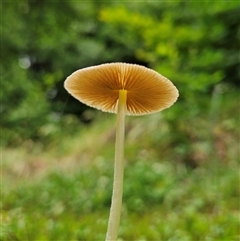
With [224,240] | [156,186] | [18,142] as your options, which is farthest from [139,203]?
[18,142]

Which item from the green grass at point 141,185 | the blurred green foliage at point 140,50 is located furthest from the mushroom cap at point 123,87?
the blurred green foliage at point 140,50

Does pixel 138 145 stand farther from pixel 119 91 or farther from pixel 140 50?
pixel 119 91

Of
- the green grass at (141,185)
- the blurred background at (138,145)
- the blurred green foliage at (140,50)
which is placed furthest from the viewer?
the blurred green foliage at (140,50)

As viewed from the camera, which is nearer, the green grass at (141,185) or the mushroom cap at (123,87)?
the mushroom cap at (123,87)

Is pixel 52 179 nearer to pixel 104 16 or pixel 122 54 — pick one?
pixel 104 16

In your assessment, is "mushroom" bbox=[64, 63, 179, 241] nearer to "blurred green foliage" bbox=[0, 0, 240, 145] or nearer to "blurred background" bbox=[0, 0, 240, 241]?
"blurred background" bbox=[0, 0, 240, 241]

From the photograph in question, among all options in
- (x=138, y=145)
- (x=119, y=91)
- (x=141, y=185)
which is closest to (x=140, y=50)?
(x=138, y=145)

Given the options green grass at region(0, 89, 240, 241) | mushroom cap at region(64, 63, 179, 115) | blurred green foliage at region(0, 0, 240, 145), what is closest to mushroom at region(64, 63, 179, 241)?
mushroom cap at region(64, 63, 179, 115)

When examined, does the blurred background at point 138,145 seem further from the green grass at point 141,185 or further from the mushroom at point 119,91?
the mushroom at point 119,91
